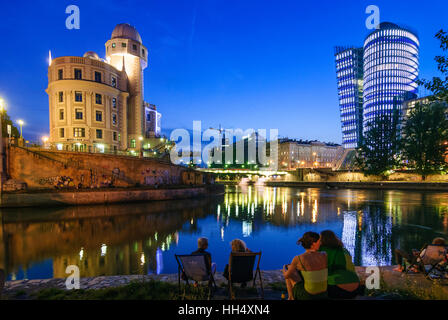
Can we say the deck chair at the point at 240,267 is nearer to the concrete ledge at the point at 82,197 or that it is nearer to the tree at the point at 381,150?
the concrete ledge at the point at 82,197

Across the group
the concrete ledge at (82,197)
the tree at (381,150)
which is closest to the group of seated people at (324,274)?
the concrete ledge at (82,197)

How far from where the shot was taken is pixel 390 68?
128 m

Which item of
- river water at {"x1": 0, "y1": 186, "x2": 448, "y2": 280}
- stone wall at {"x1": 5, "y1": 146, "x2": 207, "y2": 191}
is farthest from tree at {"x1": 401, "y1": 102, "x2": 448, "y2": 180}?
stone wall at {"x1": 5, "y1": 146, "x2": 207, "y2": 191}

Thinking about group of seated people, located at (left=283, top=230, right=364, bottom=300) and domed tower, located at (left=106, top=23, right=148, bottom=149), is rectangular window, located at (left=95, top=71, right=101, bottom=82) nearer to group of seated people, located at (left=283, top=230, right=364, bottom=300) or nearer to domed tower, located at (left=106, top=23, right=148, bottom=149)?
domed tower, located at (left=106, top=23, right=148, bottom=149)

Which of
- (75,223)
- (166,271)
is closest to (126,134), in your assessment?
(75,223)

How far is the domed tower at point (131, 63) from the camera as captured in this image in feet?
163

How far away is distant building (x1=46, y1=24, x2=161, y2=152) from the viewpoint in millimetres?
39875

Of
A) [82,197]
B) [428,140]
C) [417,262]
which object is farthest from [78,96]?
[428,140]

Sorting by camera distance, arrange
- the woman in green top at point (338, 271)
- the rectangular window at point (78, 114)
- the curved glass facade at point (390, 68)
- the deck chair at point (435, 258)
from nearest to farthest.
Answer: the woman in green top at point (338, 271) < the deck chair at point (435, 258) < the rectangular window at point (78, 114) < the curved glass facade at point (390, 68)

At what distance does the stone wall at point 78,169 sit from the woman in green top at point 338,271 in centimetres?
3321

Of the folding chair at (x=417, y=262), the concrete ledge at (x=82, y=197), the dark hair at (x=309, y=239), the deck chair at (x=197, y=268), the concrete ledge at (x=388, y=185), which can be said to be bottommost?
the concrete ledge at (x=388, y=185)

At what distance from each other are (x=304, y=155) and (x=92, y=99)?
12425cm

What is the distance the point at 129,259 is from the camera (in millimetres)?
9797

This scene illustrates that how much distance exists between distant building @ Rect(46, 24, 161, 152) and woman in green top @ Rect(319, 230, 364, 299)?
143ft
